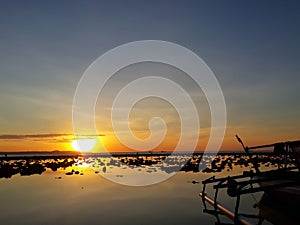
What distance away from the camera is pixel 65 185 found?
120 feet

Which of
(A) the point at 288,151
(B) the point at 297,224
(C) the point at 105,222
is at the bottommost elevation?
(C) the point at 105,222

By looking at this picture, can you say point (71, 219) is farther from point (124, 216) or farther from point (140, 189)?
point (140, 189)

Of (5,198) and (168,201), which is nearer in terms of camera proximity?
(168,201)

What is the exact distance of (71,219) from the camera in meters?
20.1

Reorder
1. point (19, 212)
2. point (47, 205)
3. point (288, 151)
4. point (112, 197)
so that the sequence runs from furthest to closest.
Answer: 1. point (112, 197)
2. point (47, 205)
3. point (19, 212)
4. point (288, 151)

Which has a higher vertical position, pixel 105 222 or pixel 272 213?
pixel 272 213

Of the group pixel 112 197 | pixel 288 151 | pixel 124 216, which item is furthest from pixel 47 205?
pixel 288 151

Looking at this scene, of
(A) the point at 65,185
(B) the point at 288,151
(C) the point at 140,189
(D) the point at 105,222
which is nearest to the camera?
(B) the point at 288,151

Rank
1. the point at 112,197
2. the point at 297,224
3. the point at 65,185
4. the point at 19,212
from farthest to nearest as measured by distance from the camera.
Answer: the point at 65,185 < the point at 112,197 < the point at 19,212 < the point at 297,224

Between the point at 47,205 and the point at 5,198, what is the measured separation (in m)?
5.57

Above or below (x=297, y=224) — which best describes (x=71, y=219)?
below

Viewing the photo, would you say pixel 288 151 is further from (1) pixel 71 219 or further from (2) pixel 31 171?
(2) pixel 31 171

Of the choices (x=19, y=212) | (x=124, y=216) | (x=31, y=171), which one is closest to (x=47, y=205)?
(x=19, y=212)

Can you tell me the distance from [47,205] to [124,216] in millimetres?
7680
